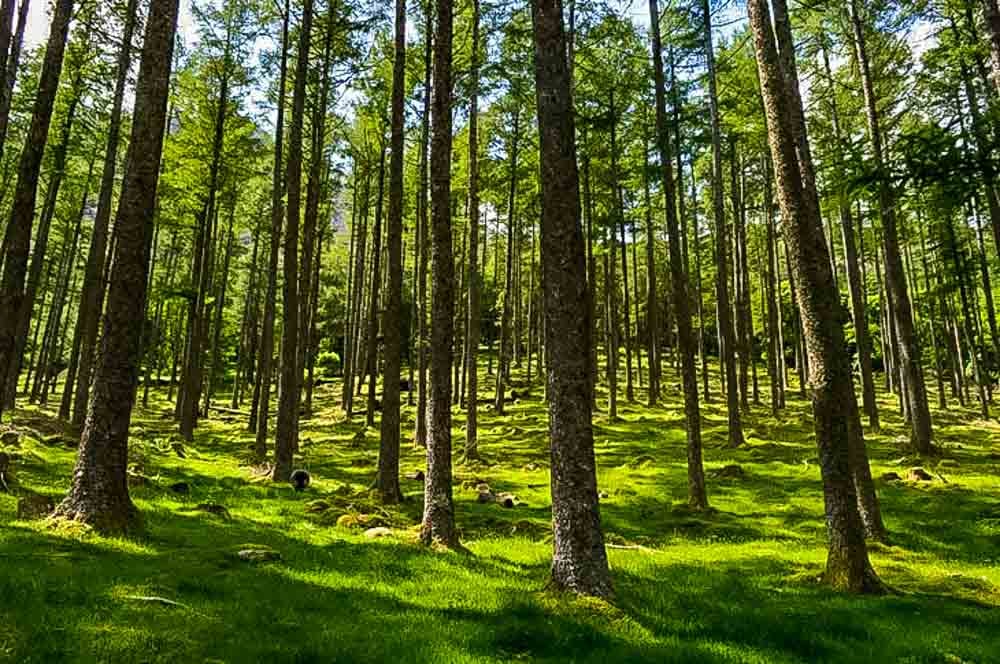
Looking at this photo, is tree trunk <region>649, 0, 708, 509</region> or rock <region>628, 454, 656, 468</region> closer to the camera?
tree trunk <region>649, 0, 708, 509</region>

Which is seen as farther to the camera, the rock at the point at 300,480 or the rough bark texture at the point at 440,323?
the rock at the point at 300,480

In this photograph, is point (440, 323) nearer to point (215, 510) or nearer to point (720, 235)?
point (215, 510)

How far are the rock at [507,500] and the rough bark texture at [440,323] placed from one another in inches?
162

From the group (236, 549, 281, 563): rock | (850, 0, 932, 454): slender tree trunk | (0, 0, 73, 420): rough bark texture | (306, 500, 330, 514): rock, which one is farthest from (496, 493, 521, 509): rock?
(850, 0, 932, 454): slender tree trunk

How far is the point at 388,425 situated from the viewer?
12766mm

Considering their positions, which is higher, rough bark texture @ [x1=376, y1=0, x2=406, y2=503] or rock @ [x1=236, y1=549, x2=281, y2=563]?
rough bark texture @ [x1=376, y1=0, x2=406, y2=503]

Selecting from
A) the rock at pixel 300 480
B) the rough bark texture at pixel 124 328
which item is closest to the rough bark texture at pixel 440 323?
the rough bark texture at pixel 124 328

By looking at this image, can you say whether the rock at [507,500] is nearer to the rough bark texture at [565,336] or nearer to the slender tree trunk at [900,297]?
the rough bark texture at [565,336]

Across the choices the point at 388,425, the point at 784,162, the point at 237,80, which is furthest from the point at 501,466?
the point at 237,80

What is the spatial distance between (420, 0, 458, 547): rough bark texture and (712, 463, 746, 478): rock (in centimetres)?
1010

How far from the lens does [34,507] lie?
335 inches

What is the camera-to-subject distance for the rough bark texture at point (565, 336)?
6562 mm

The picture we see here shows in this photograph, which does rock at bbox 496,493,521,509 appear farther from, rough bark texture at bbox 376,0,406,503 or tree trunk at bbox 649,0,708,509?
tree trunk at bbox 649,0,708,509

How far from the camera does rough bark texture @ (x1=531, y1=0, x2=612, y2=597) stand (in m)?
6.56
